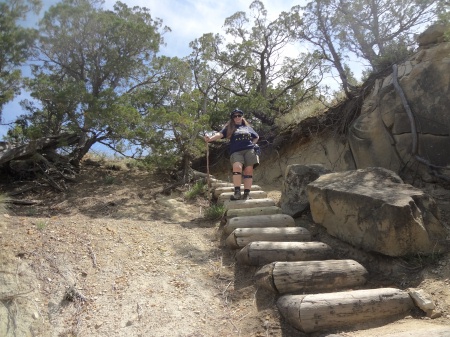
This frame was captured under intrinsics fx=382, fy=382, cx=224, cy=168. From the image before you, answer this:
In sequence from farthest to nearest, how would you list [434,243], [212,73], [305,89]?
1. [305,89]
2. [212,73]
3. [434,243]

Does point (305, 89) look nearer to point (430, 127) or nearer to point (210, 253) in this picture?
point (430, 127)

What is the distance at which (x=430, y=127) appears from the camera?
675cm

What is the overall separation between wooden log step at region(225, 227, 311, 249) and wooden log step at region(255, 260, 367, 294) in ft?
3.01

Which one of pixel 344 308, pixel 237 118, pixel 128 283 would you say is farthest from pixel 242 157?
pixel 344 308

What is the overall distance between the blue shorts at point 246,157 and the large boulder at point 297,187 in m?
0.67

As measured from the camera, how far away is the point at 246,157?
23.0 ft

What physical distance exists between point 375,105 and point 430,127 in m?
1.35

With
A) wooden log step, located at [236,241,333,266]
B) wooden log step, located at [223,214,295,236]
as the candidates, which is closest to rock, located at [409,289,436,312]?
wooden log step, located at [236,241,333,266]

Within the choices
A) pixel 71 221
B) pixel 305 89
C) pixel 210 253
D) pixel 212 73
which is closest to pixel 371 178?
pixel 210 253

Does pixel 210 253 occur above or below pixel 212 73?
below

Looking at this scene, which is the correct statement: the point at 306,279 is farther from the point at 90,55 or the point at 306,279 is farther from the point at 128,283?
the point at 90,55

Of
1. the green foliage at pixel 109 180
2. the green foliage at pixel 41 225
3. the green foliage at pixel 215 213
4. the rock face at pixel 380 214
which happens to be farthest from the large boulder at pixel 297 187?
the green foliage at pixel 109 180

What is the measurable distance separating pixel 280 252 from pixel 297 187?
1.96 meters

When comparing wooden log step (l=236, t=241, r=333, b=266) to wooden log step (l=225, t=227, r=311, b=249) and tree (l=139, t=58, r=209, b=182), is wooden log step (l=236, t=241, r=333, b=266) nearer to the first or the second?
wooden log step (l=225, t=227, r=311, b=249)
